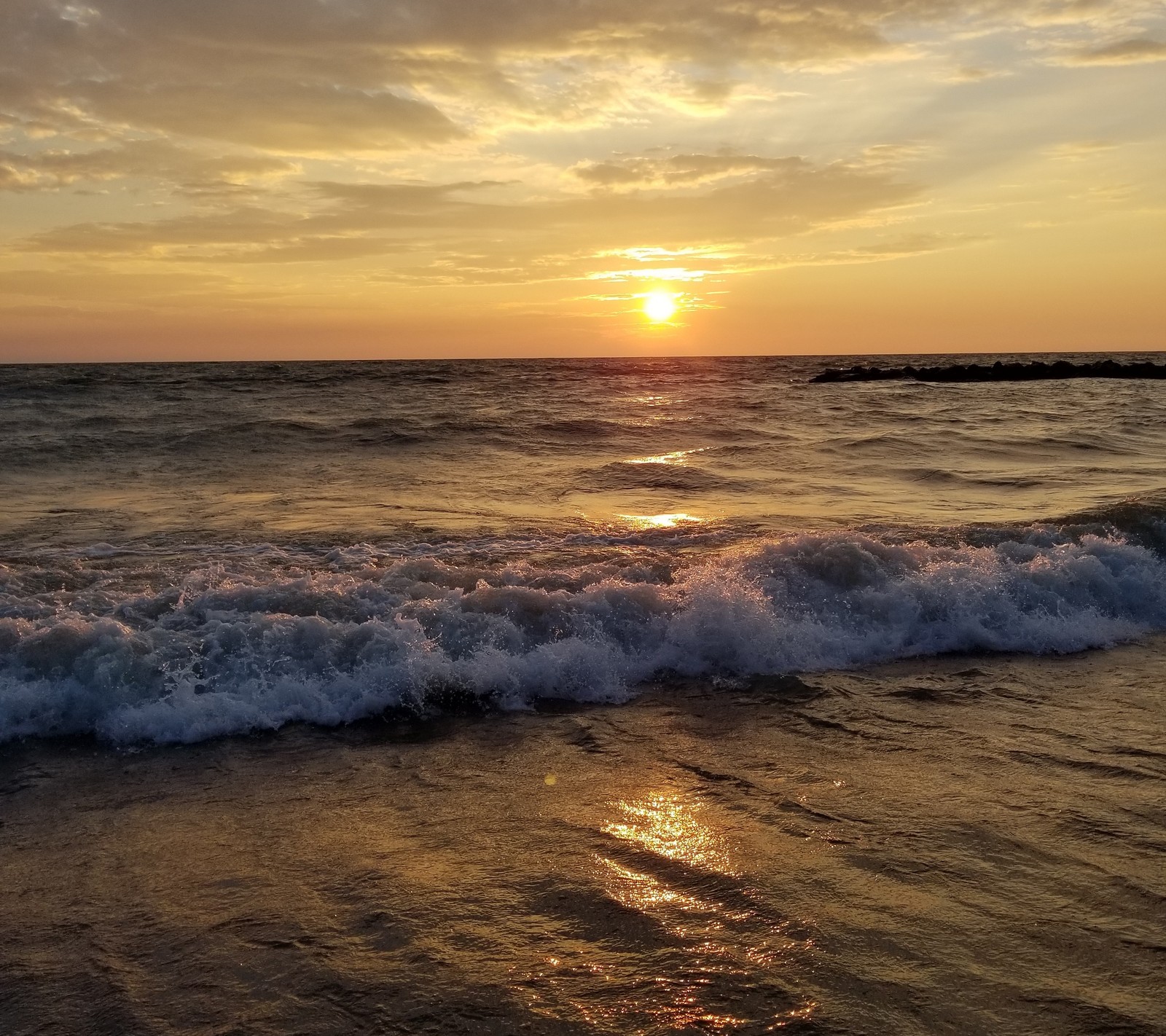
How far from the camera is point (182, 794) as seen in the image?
459 centimetres

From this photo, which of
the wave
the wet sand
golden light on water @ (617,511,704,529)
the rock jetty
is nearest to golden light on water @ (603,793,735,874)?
the wet sand

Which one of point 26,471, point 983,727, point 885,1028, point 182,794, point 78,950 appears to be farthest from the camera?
point 26,471

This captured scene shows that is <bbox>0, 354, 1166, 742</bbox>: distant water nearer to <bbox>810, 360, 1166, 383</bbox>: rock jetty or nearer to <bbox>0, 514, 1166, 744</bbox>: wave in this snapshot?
<bbox>0, 514, 1166, 744</bbox>: wave

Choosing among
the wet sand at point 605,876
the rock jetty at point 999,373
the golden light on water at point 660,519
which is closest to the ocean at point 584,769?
the wet sand at point 605,876

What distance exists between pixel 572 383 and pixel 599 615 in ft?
127

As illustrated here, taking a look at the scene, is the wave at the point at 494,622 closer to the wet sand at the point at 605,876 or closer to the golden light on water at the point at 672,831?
the wet sand at the point at 605,876

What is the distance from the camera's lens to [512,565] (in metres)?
8.36

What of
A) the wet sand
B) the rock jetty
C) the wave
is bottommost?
the wet sand

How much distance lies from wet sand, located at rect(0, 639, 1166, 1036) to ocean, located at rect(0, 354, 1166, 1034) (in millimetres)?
17

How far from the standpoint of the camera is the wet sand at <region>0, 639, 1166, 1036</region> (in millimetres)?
2949

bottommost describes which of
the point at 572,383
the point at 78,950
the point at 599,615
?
the point at 78,950

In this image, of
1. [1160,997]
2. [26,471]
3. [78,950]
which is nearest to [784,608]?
[1160,997]

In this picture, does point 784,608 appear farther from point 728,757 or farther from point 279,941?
point 279,941

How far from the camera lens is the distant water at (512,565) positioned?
234 inches
